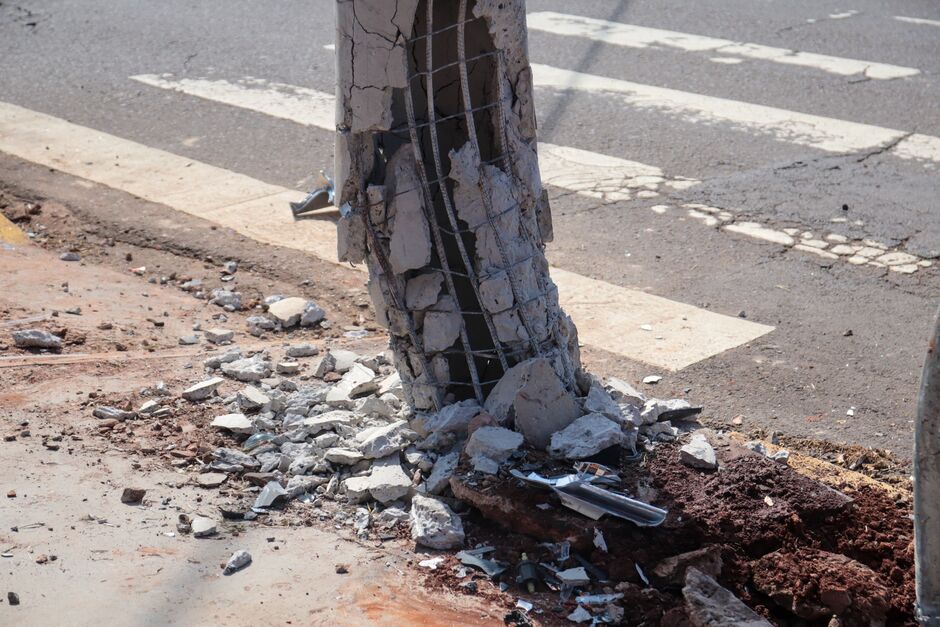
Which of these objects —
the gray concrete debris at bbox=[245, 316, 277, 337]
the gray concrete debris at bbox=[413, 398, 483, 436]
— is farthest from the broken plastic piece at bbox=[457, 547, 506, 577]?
the gray concrete debris at bbox=[245, 316, 277, 337]

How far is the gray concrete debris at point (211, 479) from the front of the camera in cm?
392

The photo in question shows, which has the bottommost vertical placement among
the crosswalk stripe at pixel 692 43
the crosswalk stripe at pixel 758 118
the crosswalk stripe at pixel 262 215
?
the crosswalk stripe at pixel 262 215

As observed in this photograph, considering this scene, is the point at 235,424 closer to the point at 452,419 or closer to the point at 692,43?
the point at 452,419

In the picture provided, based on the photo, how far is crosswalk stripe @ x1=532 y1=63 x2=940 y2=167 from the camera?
775 centimetres

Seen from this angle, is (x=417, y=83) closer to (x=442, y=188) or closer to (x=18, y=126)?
(x=442, y=188)

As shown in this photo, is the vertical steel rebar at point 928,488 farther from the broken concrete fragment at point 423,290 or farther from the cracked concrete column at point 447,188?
the broken concrete fragment at point 423,290

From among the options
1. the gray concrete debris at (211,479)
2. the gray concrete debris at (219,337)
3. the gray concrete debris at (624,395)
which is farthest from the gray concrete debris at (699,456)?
the gray concrete debris at (219,337)

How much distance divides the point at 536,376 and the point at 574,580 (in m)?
0.76

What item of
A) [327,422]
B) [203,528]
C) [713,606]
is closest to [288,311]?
[327,422]

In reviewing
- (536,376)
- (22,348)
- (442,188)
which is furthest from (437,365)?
(22,348)

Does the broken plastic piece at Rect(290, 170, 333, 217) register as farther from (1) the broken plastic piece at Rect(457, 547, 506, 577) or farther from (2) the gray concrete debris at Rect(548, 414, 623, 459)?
(1) the broken plastic piece at Rect(457, 547, 506, 577)

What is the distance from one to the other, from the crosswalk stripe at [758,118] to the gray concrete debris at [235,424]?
495 cm

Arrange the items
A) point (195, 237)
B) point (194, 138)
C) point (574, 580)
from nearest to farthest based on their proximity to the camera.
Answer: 1. point (574, 580)
2. point (195, 237)
3. point (194, 138)

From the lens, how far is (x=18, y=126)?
8812 millimetres
